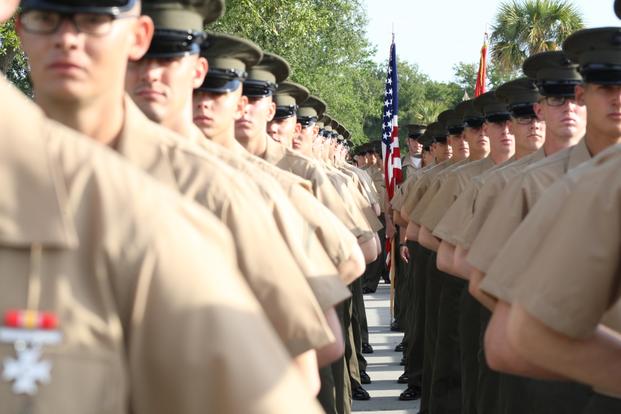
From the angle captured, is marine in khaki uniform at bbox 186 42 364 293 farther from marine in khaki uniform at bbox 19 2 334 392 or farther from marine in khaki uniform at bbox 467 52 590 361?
marine in khaki uniform at bbox 19 2 334 392

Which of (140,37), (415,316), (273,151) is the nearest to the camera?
(140,37)

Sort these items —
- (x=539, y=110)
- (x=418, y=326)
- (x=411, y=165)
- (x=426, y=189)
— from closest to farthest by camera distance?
1. (x=539, y=110)
2. (x=426, y=189)
3. (x=418, y=326)
4. (x=411, y=165)

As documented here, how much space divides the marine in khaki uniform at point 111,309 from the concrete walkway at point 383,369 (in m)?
8.67

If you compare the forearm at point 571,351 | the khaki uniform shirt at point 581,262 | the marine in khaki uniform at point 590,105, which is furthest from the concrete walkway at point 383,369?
the khaki uniform shirt at point 581,262

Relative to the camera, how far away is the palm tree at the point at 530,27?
38.3 metres

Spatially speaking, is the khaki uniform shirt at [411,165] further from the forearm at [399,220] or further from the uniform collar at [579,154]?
the uniform collar at [579,154]

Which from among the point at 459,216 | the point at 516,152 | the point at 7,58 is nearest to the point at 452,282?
the point at 516,152

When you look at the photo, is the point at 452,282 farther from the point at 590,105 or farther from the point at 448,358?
the point at 590,105

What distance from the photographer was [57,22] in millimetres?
2814

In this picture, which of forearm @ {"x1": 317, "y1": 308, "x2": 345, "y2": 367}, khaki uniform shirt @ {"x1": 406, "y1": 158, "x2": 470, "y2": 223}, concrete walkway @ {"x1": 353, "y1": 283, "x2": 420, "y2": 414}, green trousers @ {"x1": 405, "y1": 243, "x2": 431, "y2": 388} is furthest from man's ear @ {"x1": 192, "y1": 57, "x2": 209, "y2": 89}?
green trousers @ {"x1": 405, "y1": 243, "x2": 431, "y2": 388}

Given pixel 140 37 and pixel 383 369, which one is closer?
pixel 140 37

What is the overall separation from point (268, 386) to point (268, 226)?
1.52m

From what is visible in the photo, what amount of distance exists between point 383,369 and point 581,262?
33.5 feet

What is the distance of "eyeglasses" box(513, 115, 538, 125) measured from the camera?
7.89m
